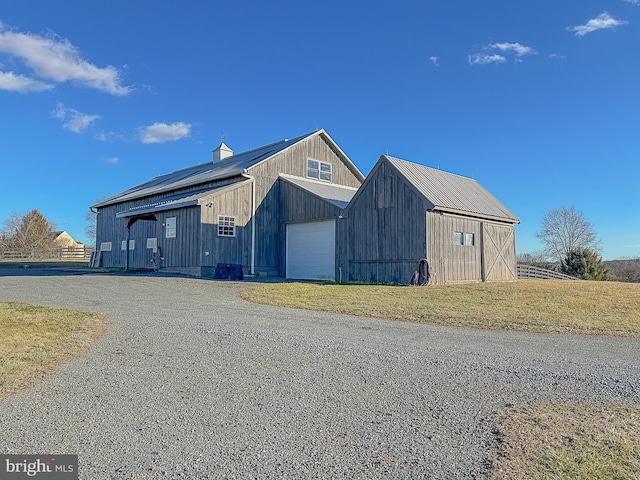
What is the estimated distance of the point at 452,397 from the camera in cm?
470

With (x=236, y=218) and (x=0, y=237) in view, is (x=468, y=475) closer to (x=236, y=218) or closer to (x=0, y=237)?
(x=236, y=218)

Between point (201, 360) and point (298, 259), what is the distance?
18.0m

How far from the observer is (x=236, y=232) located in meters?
23.1

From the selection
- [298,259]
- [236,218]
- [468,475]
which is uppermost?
[236,218]

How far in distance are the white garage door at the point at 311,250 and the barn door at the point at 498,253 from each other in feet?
22.3

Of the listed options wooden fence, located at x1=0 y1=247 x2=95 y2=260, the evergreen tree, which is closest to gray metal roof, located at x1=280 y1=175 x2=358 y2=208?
the evergreen tree

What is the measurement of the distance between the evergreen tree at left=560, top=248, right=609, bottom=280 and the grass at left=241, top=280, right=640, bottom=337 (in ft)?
71.2

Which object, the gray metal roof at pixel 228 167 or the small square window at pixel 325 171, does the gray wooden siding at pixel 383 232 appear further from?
the small square window at pixel 325 171

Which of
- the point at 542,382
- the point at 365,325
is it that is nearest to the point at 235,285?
the point at 365,325

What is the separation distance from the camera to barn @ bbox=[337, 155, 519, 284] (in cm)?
1830
